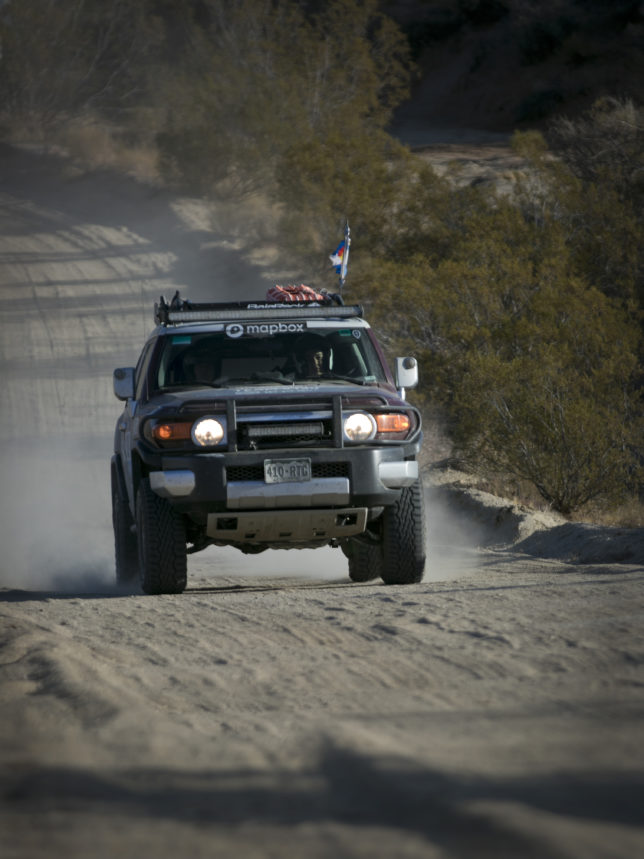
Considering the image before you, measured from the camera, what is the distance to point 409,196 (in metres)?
31.0

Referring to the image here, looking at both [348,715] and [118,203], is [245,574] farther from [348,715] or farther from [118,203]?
[118,203]

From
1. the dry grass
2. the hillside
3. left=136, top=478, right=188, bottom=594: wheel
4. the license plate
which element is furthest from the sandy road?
the hillside

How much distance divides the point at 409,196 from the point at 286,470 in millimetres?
23993

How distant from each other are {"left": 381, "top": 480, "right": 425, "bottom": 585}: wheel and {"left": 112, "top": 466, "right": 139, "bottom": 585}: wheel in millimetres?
2256

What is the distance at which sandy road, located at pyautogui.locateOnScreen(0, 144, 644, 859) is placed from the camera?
3523 mm

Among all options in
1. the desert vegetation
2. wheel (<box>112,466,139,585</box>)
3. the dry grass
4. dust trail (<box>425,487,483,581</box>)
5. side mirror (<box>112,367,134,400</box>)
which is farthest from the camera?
the dry grass

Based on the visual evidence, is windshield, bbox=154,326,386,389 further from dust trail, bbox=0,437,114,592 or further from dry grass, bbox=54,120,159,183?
dry grass, bbox=54,120,159,183

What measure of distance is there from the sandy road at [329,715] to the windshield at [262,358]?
1577 mm

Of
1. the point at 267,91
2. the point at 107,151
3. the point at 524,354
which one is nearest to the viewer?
the point at 524,354

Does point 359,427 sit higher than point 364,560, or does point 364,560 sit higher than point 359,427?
point 359,427

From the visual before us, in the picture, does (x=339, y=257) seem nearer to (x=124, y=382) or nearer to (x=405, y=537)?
(x=124, y=382)

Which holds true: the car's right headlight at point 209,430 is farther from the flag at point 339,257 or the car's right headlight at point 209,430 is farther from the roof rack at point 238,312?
the flag at point 339,257

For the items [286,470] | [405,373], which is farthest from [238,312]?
[286,470]

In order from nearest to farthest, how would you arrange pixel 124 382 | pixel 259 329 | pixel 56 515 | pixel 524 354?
pixel 259 329, pixel 124 382, pixel 56 515, pixel 524 354
